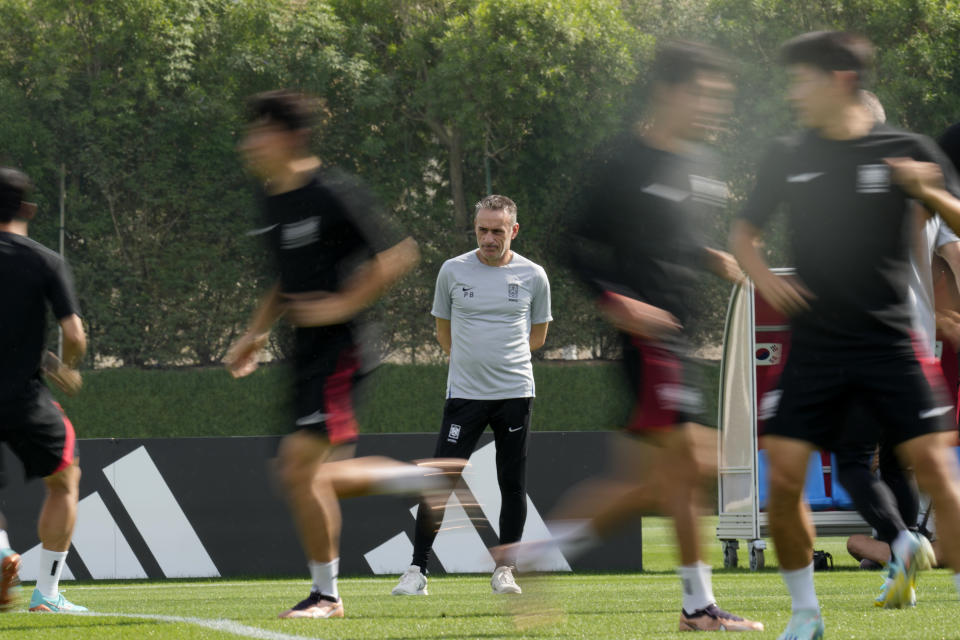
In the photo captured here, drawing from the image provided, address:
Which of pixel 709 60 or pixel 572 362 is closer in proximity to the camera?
pixel 709 60

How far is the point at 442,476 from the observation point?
5.42 metres

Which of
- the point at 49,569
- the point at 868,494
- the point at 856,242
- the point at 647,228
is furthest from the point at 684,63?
the point at 49,569

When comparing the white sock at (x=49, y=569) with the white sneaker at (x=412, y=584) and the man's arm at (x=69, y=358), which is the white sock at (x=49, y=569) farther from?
the white sneaker at (x=412, y=584)

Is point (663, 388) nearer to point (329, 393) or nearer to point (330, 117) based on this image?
point (329, 393)

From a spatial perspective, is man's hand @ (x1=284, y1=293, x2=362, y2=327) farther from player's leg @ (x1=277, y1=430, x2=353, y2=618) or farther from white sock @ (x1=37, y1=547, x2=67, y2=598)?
white sock @ (x1=37, y1=547, x2=67, y2=598)

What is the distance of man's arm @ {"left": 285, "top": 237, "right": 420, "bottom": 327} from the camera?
5148 millimetres

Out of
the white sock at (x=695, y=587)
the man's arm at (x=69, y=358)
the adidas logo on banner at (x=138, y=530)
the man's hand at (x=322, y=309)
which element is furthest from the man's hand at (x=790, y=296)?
the adidas logo on banner at (x=138, y=530)

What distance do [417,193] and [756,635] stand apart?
32.8 meters

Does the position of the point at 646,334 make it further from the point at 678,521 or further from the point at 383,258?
the point at 383,258

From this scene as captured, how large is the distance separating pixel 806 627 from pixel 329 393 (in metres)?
2.03

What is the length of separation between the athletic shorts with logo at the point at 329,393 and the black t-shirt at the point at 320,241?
1.0 inches

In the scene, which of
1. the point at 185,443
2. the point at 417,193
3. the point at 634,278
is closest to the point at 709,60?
the point at 634,278

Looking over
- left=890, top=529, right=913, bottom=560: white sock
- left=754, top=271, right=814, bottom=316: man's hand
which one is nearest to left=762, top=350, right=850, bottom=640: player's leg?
left=754, top=271, right=814, bottom=316: man's hand

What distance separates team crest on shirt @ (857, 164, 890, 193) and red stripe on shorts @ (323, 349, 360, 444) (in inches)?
84.2
